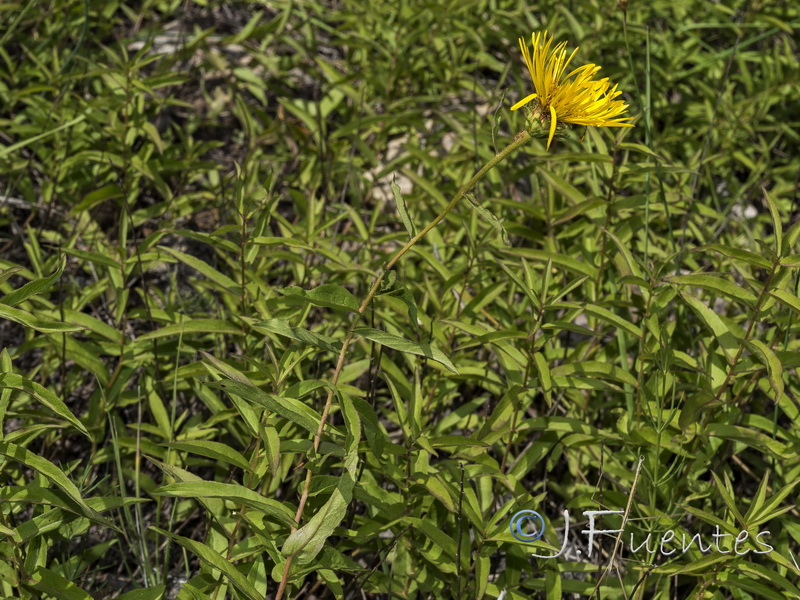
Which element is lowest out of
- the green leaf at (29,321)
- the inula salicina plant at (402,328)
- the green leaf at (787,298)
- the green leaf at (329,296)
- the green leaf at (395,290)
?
the inula salicina plant at (402,328)

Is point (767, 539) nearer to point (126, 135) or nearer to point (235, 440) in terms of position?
point (235, 440)

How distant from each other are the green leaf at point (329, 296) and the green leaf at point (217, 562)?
45 cm

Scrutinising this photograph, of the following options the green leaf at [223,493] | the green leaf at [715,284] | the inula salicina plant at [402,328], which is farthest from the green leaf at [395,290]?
the green leaf at [715,284]

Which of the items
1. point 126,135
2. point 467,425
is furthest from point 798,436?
point 126,135

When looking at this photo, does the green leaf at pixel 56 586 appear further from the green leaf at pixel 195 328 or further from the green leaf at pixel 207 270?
the green leaf at pixel 207 270

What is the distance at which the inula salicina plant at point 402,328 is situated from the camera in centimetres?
148

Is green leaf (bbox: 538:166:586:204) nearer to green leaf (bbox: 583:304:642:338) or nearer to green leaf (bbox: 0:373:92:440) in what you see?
green leaf (bbox: 583:304:642:338)

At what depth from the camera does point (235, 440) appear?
6.79ft

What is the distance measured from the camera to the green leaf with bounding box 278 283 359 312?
1334 millimetres

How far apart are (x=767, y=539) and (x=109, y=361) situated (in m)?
1.81

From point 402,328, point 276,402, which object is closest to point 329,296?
point 276,402

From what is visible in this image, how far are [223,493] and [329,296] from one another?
373 mm

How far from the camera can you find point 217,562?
1.36 metres

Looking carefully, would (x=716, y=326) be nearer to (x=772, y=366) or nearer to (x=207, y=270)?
(x=772, y=366)
